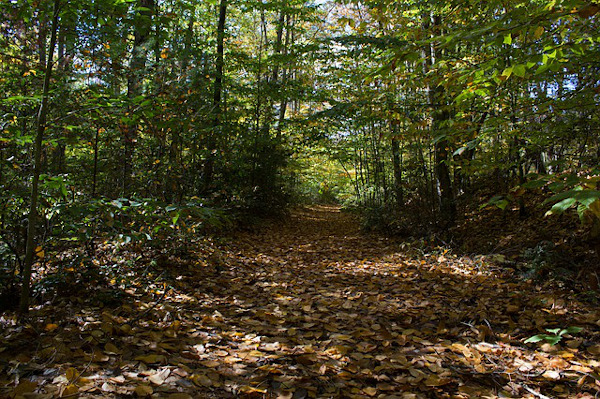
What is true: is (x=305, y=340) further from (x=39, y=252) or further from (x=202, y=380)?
(x=39, y=252)

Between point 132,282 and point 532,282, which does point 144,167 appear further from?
point 532,282

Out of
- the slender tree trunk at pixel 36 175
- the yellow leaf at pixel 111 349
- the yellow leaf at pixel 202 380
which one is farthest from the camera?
the slender tree trunk at pixel 36 175

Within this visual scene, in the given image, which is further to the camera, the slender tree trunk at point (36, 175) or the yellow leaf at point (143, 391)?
the slender tree trunk at point (36, 175)

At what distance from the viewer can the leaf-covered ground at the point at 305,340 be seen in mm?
2084

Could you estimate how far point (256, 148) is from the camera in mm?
8852

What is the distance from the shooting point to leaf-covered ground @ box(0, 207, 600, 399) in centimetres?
208

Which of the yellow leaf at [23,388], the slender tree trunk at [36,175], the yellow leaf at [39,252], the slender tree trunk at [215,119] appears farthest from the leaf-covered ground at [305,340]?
the slender tree trunk at [215,119]

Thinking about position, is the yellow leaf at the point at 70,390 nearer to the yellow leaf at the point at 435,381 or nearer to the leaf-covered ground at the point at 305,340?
the leaf-covered ground at the point at 305,340

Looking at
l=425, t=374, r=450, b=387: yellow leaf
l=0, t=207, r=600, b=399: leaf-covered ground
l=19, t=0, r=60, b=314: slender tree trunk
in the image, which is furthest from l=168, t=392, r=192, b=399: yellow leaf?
l=19, t=0, r=60, b=314: slender tree trunk

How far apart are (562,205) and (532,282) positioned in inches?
128

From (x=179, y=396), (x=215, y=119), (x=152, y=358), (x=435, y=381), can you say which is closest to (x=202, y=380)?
(x=179, y=396)

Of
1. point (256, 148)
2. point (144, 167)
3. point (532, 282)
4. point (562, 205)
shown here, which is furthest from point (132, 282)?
point (256, 148)

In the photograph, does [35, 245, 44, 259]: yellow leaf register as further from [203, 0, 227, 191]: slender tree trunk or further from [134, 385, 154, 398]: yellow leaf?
[203, 0, 227, 191]: slender tree trunk

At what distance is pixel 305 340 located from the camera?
112 inches
